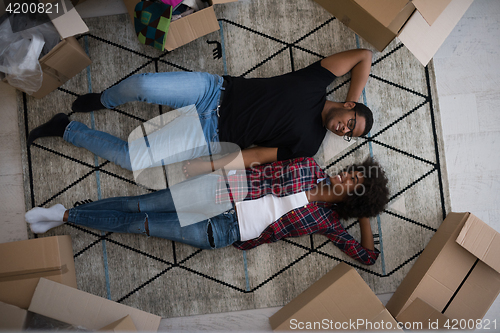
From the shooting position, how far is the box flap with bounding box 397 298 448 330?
1400 mm

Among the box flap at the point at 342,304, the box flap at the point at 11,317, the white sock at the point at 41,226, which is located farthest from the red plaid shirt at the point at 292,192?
the box flap at the point at 11,317

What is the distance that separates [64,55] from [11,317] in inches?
51.0

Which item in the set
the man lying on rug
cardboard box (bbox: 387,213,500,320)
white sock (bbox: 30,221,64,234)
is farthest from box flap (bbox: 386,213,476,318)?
white sock (bbox: 30,221,64,234)

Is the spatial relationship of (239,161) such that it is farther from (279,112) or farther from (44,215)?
(44,215)

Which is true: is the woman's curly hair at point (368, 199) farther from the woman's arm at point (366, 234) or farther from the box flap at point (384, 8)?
the box flap at point (384, 8)

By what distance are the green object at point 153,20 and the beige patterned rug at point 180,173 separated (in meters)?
0.22

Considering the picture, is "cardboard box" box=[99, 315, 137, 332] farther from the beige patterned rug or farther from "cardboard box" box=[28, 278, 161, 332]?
the beige patterned rug

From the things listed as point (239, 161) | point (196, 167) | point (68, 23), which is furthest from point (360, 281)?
point (68, 23)

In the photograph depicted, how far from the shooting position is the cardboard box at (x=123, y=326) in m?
1.39

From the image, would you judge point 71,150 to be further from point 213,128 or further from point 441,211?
point 441,211

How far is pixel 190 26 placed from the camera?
1598 mm

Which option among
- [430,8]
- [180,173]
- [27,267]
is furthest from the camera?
[180,173]

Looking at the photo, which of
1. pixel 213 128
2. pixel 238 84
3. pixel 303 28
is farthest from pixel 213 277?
pixel 303 28

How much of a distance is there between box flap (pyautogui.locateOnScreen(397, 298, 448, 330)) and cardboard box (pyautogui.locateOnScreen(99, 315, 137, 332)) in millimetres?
1301
